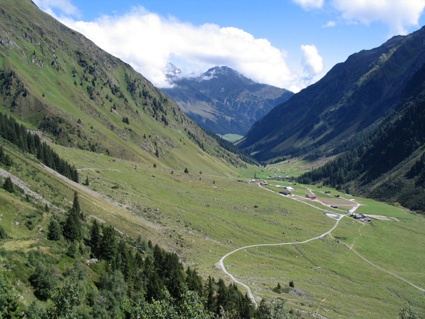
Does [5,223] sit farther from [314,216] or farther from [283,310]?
[314,216]

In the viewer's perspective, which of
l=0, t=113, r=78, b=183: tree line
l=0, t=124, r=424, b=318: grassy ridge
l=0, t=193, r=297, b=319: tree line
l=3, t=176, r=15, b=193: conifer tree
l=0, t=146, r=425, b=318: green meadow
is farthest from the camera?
l=0, t=113, r=78, b=183: tree line

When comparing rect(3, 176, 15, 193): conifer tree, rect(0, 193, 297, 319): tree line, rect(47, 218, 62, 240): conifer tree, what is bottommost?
rect(0, 193, 297, 319): tree line

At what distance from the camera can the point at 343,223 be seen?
16362 centimetres

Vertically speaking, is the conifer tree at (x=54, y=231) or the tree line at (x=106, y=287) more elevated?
the conifer tree at (x=54, y=231)

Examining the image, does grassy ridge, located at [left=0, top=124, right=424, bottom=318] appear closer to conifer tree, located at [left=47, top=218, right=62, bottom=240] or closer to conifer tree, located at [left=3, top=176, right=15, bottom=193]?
conifer tree, located at [left=47, top=218, right=62, bottom=240]

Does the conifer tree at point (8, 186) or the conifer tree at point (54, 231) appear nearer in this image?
the conifer tree at point (54, 231)

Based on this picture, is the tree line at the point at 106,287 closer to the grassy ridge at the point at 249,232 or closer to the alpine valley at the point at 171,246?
the alpine valley at the point at 171,246

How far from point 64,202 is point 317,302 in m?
54.9

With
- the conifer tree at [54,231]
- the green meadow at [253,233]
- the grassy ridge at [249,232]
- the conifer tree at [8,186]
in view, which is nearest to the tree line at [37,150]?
the green meadow at [253,233]

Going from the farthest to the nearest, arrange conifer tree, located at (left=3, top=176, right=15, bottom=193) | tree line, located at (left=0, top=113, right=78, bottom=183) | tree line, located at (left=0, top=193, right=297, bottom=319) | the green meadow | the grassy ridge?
tree line, located at (left=0, top=113, right=78, bottom=183) < the grassy ridge < the green meadow < conifer tree, located at (left=3, top=176, right=15, bottom=193) < tree line, located at (left=0, top=193, right=297, bottom=319)

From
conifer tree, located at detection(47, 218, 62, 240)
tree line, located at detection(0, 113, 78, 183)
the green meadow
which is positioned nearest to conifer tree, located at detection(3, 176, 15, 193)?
the green meadow

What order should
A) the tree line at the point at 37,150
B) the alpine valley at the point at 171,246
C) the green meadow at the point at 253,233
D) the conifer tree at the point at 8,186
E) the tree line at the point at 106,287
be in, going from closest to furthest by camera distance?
1. the tree line at the point at 106,287
2. the alpine valley at the point at 171,246
3. the conifer tree at the point at 8,186
4. the green meadow at the point at 253,233
5. the tree line at the point at 37,150

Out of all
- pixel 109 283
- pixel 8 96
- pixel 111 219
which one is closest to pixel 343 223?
pixel 111 219

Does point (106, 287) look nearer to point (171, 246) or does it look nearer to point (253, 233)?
point (171, 246)
